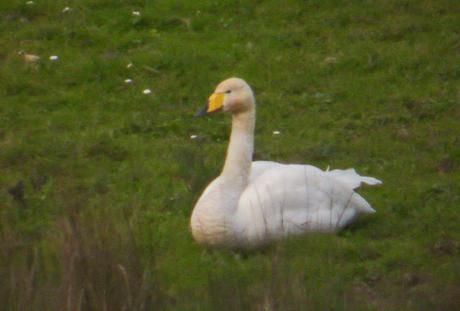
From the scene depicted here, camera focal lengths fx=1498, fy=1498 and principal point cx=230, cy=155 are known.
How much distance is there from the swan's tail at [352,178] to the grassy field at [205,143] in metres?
0.15

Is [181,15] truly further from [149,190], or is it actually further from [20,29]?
[149,190]

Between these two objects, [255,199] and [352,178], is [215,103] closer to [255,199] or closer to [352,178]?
[255,199]

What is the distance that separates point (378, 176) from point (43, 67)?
407 cm

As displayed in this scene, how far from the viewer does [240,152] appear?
9953 mm

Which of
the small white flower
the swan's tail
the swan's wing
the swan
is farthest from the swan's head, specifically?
the small white flower

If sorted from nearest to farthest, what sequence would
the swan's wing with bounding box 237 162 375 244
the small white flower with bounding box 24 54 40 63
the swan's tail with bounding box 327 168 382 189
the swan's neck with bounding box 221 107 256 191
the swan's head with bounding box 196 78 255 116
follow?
the swan's wing with bounding box 237 162 375 244 → the swan's neck with bounding box 221 107 256 191 → the swan's head with bounding box 196 78 255 116 → the swan's tail with bounding box 327 168 382 189 → the small white flower with bounding box 24 54 40 63

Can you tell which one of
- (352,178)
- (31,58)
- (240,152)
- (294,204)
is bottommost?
(31,58)

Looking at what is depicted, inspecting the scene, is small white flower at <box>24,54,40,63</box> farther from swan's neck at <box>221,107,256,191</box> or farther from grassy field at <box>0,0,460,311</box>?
swan's neck at <box>221,107,256,191</box>

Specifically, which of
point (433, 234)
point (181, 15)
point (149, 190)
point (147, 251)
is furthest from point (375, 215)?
point (181, 15)

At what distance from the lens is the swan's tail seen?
400 inches

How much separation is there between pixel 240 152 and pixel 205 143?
1.92 meters

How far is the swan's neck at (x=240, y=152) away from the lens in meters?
9.83

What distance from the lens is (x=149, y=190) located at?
10742 mm

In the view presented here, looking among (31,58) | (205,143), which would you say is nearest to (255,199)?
(205,143)
